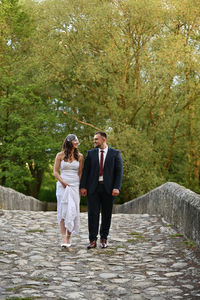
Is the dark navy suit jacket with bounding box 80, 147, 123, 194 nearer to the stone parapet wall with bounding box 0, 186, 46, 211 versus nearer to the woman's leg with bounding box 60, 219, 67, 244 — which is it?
the woman's leg with bounding box 60, 219, 67, 244

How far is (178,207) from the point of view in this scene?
865 cm

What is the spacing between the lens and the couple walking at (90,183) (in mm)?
7062

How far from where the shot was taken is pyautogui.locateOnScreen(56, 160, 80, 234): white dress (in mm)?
7202

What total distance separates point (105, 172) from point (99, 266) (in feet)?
5.28

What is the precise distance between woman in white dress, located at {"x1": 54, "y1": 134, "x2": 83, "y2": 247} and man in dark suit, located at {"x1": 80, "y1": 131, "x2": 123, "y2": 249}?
19 centimetres

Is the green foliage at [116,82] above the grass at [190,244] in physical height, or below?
above

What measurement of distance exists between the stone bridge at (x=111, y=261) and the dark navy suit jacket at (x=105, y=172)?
0.97 metres

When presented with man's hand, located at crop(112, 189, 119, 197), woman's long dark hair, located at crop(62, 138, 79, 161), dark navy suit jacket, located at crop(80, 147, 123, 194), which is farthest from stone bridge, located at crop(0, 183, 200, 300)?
woman's long dark hair, located at crop(62, 138, 79, 161)

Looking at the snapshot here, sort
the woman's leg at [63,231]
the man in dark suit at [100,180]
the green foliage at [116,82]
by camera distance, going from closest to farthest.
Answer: the man in dark suit at [100,180] < the woman's leg at [63,231] < the green foliage at [116,82]

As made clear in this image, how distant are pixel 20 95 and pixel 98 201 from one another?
19.0 m

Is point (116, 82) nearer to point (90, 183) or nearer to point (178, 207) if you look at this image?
point (178, 207)

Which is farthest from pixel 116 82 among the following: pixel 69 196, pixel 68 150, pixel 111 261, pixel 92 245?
pixel 111 261

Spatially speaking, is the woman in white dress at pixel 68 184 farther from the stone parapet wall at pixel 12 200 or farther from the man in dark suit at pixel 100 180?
the stone parapet wall at pixel 12 200

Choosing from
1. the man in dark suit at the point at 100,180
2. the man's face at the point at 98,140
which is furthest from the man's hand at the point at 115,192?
the man's face at the point at 98,140
